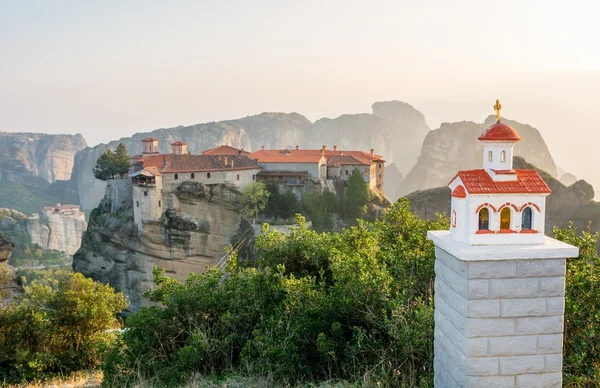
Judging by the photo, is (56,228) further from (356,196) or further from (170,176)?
(356,196)

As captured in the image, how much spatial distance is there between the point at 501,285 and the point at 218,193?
3628 centimetres

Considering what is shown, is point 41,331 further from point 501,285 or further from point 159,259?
point 159,259

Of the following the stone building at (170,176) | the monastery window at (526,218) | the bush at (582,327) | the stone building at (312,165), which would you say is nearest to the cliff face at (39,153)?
the stone building at (170,176)

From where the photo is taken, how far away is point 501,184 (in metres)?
5.50

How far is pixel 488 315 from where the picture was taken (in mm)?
5211

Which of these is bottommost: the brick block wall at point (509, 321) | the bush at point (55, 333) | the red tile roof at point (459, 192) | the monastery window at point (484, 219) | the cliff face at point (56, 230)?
the cliff face at point (56, 230)

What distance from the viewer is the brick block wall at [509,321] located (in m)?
5.20

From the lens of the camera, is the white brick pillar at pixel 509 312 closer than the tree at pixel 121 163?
Yes

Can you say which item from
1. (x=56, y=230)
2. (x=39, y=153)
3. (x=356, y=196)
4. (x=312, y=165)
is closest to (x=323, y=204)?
(x=356, y=196)

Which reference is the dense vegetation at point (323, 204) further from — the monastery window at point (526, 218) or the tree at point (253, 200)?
the monastery window at point (526, 218)

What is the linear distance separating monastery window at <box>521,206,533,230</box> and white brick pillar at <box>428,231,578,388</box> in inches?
10.5

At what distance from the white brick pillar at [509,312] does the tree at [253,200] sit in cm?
3517

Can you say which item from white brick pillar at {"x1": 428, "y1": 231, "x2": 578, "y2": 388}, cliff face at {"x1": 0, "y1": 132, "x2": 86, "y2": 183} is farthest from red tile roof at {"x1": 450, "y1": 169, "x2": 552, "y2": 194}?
cliff face at {"x1": 0, "y1": 132, "x2": 86, "y2": 183}

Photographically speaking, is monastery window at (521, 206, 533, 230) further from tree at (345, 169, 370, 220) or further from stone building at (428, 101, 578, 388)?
tree at (345, 169, 370, 220)
